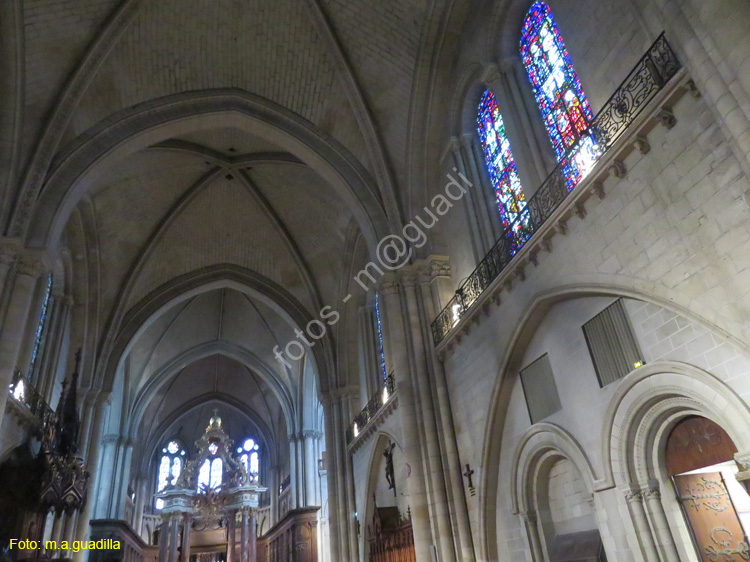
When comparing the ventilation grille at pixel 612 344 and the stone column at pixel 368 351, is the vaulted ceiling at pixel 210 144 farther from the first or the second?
the ventilation grille at pixel 612 344

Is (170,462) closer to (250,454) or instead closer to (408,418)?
(250,454)

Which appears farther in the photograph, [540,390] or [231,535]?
[231,535]

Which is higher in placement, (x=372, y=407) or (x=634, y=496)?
(x=372, y=407)

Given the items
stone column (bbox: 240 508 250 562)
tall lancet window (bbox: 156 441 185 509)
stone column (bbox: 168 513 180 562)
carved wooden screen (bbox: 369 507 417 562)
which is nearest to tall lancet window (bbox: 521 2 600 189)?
carved wooden screen (bbox: 369 507 417 562)

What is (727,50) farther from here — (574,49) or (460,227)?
(460,227)

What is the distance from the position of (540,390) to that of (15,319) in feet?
30.0

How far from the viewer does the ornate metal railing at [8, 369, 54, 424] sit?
1166 cm

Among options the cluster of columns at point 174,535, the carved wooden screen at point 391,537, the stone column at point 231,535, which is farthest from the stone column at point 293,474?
the carved wooden screen at point 391,537

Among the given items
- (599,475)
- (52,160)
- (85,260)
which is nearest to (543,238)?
(599,475)

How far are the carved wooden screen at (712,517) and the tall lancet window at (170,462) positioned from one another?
99.2 feet

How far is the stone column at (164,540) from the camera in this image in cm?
2180

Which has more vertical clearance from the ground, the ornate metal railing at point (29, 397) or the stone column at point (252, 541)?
the ornate metal railing at point (29, 397)

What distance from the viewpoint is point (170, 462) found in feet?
105

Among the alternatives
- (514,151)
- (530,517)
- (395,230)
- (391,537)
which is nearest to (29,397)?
(391,537)
